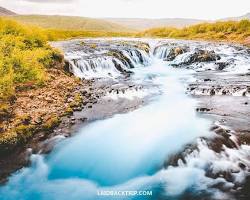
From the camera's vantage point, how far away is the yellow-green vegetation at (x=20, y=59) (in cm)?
1396

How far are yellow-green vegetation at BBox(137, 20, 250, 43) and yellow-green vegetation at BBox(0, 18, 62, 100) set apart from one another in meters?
29.1

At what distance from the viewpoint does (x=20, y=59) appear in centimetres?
1515

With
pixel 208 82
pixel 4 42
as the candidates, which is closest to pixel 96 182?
pixel 4 42

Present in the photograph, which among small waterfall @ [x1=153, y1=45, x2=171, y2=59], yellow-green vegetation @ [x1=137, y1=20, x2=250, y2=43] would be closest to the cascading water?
small waterfall @ [x1=153, y1=45, x2=171, y2=59]

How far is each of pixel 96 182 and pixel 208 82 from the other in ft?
40.2

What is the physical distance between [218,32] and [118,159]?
149 ft

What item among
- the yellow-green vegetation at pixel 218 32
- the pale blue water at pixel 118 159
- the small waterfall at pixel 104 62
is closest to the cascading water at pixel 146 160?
the pale blue water at pixel 118 159

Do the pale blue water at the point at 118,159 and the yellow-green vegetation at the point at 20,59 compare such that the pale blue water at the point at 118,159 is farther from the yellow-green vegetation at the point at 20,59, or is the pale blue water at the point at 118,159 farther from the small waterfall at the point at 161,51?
the small waterfall at the point at 161,51

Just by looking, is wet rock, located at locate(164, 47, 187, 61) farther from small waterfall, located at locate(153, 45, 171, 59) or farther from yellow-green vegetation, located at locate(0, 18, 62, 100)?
yellow-green vegetation, located at locate(0, 18, 62, 100)

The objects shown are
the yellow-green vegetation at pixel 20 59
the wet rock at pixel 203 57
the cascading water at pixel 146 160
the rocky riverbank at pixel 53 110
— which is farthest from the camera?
the wet rock at pixel 203 57

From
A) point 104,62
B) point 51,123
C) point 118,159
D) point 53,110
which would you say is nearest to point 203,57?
point 104,62

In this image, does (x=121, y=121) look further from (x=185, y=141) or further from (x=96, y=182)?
(x=96, y=182)

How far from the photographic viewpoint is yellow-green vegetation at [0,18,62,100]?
45.8 ft

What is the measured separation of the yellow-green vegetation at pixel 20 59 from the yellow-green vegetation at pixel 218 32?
29139 millimetres
